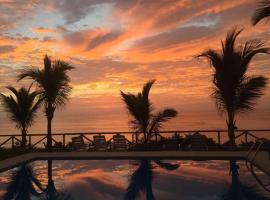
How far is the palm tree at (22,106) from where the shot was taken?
1593 centimetres

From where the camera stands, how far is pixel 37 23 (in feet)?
52.7

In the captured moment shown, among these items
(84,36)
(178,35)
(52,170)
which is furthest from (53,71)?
(178,35)

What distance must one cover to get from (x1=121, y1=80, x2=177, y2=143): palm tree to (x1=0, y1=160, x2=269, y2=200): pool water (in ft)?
10.6

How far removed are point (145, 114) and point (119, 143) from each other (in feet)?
5.85

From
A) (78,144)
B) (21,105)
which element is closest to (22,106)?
(21,105)

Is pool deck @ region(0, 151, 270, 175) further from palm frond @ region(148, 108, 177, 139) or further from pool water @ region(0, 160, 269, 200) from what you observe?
palm frond @ region(148, 108, 177, 139)

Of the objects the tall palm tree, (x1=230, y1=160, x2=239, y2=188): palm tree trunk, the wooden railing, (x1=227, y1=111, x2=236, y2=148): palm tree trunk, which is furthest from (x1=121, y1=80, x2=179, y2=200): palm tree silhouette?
(x1=230, y1=160, x2=239, y2=188): palm tree trunk

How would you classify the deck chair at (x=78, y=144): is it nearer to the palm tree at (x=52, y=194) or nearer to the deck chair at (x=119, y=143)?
the deck chair at (x=119, y=143)

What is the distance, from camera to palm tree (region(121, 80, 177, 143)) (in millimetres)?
Answer: 15851

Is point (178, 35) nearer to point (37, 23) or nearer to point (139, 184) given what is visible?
point (37, 23)

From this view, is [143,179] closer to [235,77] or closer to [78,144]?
[78,144]

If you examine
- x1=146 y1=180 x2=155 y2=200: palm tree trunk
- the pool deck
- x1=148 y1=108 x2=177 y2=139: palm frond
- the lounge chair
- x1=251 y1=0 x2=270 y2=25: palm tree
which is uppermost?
x1=251 y1=0 x2=270 y2=25: palm tree

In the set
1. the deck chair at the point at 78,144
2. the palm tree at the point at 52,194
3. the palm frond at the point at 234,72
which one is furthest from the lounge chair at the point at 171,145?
the palm tree at the point at 52,194

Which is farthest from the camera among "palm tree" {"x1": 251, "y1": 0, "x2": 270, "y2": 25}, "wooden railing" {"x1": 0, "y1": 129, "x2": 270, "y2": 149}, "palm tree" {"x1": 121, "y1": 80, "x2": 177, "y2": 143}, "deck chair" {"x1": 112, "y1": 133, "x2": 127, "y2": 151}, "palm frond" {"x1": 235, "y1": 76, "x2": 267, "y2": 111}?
"palm tree" {"x1": 121, "y1": 80, "x2": 177, "y2": 143}
